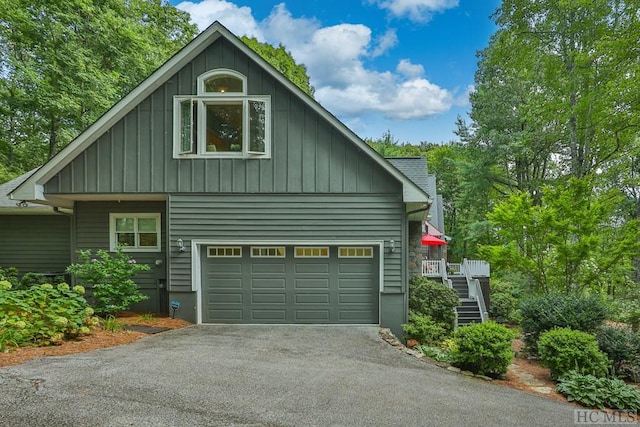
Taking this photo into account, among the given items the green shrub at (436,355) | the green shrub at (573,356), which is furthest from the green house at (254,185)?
the green shrub at (573,356)

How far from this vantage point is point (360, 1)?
606 inches

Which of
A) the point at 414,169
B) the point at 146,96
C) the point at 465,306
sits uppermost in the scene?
the point at 146,96

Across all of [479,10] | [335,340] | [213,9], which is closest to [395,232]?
[335,340]

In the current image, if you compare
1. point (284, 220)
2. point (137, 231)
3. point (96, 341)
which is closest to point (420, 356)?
point (284, 220)

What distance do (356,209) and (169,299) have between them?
482 centimetres

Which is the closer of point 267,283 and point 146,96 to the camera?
point 146,96

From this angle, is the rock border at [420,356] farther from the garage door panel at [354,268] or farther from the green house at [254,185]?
the garage door panel at [354,268]

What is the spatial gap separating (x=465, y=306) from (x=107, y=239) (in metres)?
10.9

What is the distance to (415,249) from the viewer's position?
1086 centimetres

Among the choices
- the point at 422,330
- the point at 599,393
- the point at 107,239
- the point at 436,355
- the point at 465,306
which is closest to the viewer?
the point at 599,393

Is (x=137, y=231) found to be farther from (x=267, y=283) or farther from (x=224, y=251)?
(x=267, y=283)

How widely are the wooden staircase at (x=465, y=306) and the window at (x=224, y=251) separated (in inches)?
266

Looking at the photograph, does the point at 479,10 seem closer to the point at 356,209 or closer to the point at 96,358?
the point at 356,209

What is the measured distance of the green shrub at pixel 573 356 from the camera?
211 inches
